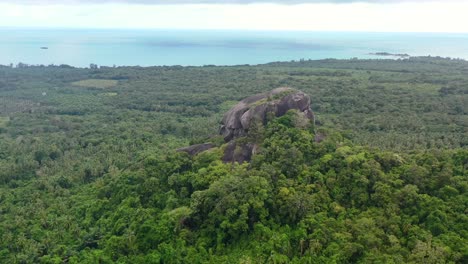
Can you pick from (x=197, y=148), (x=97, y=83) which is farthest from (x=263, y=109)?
(x=97, y=83)

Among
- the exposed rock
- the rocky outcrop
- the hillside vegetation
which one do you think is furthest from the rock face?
the exposed rock

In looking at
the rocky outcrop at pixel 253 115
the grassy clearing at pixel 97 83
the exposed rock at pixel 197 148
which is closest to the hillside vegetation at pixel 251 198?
the rocky outcrop at pixel 253 115

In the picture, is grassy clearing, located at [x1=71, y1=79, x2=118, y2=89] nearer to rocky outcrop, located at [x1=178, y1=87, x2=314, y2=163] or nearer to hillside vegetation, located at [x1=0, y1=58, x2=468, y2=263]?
hillside vegetation, located at [x1=0, y1=58, x2=468, y2=263]

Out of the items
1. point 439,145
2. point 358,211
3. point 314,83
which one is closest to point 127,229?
point 358,211

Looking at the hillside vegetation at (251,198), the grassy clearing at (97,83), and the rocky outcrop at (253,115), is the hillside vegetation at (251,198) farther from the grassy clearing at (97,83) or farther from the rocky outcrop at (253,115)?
the grassy clearing at (97,83)

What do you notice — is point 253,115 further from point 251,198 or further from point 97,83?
point 97,83
